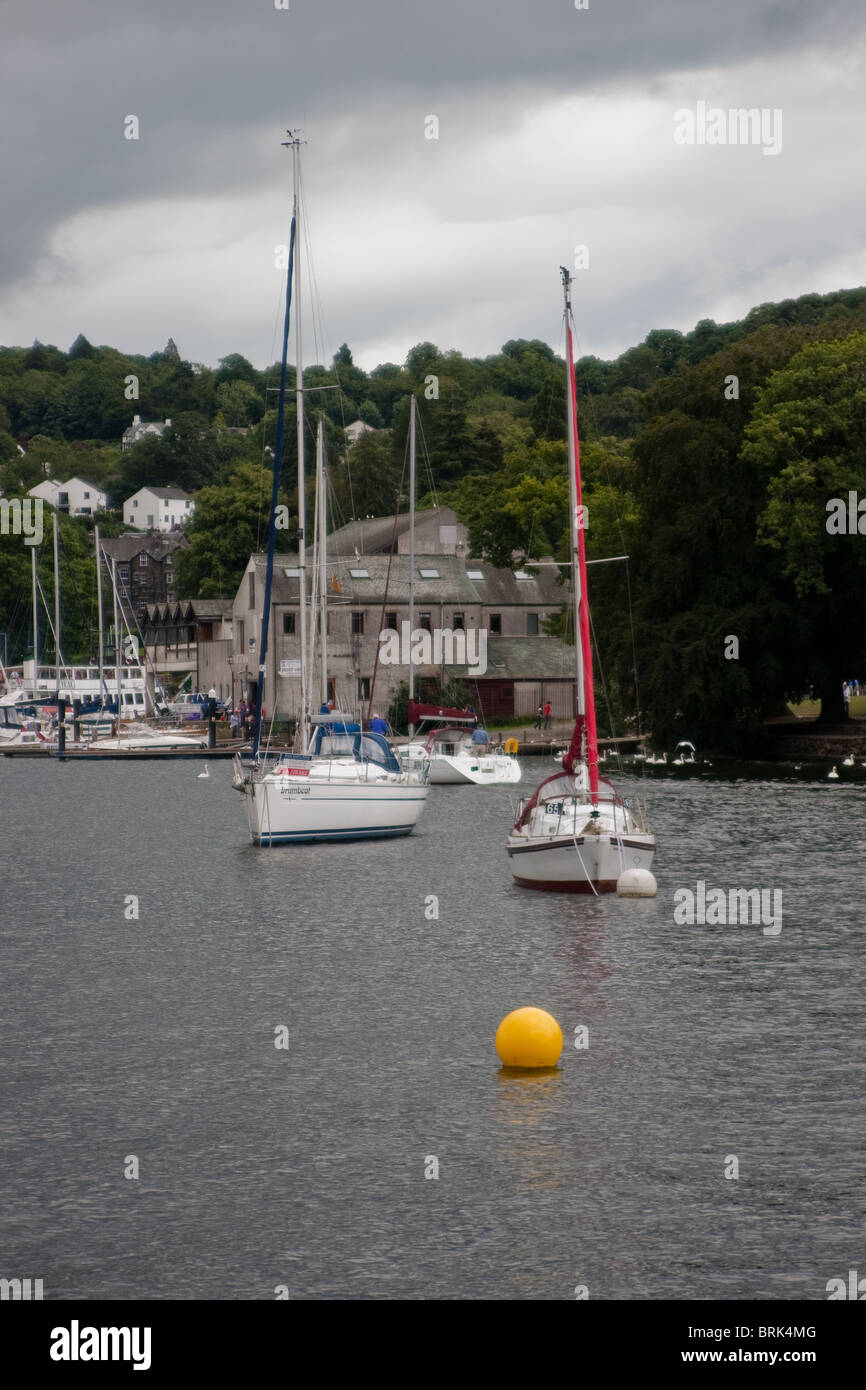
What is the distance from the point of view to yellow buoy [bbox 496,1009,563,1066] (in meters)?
21.8

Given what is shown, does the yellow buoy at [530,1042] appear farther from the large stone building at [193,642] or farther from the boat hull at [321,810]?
the large stone building at [193,642]

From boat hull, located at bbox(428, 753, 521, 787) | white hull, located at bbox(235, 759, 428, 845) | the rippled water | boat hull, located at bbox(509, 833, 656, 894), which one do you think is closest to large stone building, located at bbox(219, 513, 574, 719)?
boat hull, located at bbox(428, 753, 521, 787)

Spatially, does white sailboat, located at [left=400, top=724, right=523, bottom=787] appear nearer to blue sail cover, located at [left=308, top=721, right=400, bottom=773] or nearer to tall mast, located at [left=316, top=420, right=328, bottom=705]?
tall mast, located at [left=316, top=420, right=328, bottom=705]

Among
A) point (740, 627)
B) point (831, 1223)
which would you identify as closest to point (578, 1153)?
point (831, 1223)

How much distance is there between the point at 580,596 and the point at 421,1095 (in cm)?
1987

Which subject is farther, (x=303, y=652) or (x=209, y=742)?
(x=209, y=742)

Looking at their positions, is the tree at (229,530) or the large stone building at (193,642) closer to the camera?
the large stone building at (193,642)

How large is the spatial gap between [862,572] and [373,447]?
11573 cm

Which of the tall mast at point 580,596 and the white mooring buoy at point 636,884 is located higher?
the tall mast at point 580,596

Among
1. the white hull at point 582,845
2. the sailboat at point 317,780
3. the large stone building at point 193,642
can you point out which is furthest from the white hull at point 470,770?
Answer: the large stone building at point 193,642

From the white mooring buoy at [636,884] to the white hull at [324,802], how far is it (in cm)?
1356

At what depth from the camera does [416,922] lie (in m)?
35.7

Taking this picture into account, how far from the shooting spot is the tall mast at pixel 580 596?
37.8 metres
